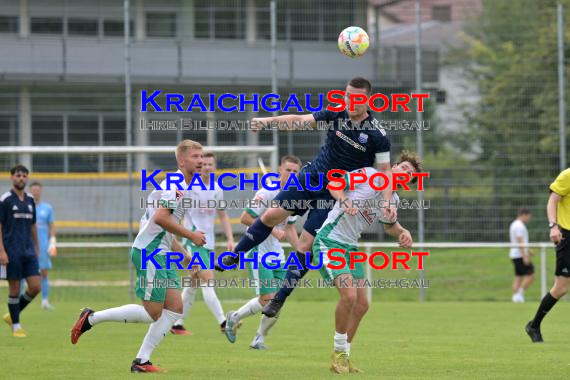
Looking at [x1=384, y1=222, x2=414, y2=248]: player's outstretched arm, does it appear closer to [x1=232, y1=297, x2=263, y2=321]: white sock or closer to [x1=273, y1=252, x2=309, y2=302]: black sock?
[x1=273, y1=252, x2=309, y2=302]: black sock

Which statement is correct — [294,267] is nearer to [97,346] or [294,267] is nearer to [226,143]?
[97,346]

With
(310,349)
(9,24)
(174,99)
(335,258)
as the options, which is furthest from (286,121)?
(9,24)

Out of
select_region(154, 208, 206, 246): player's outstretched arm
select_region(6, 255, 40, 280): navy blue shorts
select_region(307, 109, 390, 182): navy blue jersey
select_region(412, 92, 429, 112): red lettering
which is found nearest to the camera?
select_region(154, 208, 206, 246): player's outstretched arm

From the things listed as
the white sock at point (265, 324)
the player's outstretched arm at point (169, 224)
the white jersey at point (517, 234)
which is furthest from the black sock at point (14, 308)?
the white jersey at point (517, 234)

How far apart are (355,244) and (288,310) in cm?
1005

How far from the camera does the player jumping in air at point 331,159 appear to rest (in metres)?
10.5

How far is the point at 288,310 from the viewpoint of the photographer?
66.4 feet

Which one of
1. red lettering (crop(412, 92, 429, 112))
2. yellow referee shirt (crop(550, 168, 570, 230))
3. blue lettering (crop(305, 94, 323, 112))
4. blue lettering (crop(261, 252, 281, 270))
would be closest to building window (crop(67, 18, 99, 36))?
blue lettering (crop(305, 94, 323, 112))

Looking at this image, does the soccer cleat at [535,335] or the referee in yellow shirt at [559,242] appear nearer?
the referee in yellow shirt at [559,242]

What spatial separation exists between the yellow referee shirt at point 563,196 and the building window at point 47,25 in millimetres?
13515

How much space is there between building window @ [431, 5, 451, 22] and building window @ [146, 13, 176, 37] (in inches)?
228

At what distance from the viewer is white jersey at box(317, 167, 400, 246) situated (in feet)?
33.8

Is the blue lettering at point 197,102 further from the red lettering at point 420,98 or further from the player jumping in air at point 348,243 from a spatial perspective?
the player jumping in air at point 348,243

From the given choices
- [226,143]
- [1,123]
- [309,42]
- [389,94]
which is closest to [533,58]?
[389,94]
